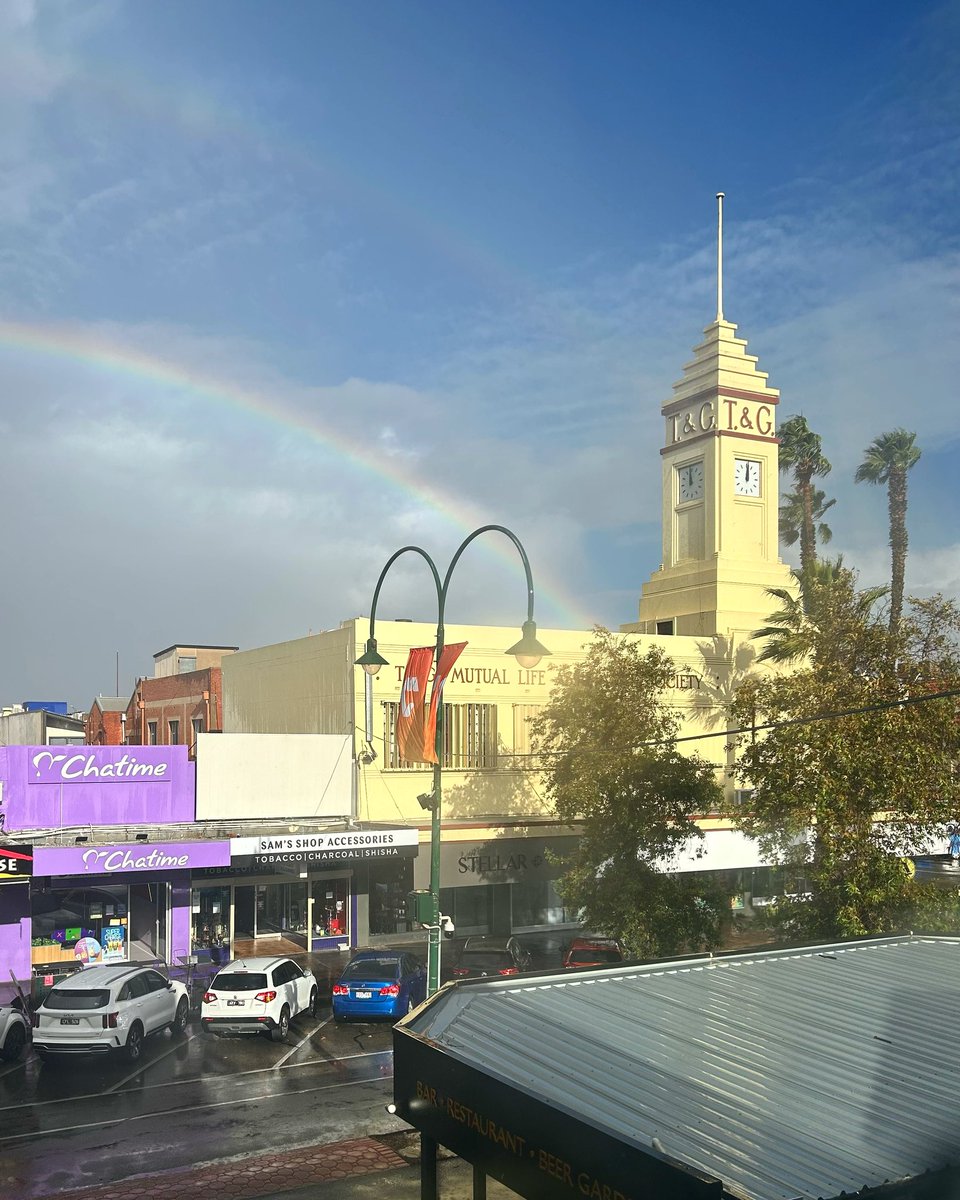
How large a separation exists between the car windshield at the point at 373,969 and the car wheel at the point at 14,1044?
6.91m

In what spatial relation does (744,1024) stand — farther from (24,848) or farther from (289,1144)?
(24,848)

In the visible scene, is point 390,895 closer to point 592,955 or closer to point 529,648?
point 592,955

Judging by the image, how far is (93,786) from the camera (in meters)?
32.7

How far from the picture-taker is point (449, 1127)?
9211 millimetres

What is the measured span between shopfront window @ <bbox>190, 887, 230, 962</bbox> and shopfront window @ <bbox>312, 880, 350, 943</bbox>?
9.82 ft

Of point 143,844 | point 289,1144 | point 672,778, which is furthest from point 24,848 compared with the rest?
point 672,778

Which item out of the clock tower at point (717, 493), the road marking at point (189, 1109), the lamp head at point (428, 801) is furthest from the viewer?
the clock tower at point (717, 493)

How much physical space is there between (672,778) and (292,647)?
62.5 ft

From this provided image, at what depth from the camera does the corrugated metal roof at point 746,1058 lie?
752 cm

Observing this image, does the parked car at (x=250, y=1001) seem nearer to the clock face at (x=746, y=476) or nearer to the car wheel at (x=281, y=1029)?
the car wheel at (x=281, y=1029)

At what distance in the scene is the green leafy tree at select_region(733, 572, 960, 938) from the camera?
23.3 metres

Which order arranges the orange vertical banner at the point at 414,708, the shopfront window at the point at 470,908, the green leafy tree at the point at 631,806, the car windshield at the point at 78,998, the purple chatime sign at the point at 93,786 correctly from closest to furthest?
the car windshield at the point at 78,998
the green leafy tree at the point at 631,806
the orange vertical banner at the point at 414,708
the purple chatime sign at the point at 93,786
the shopfront window at the point at 470,908

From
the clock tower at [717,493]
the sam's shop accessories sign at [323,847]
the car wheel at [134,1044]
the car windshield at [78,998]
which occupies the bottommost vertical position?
the car wheel at [134,1044]

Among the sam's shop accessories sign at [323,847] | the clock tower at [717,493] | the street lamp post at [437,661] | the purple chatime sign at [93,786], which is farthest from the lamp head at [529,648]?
the clock tower at [717,493]
